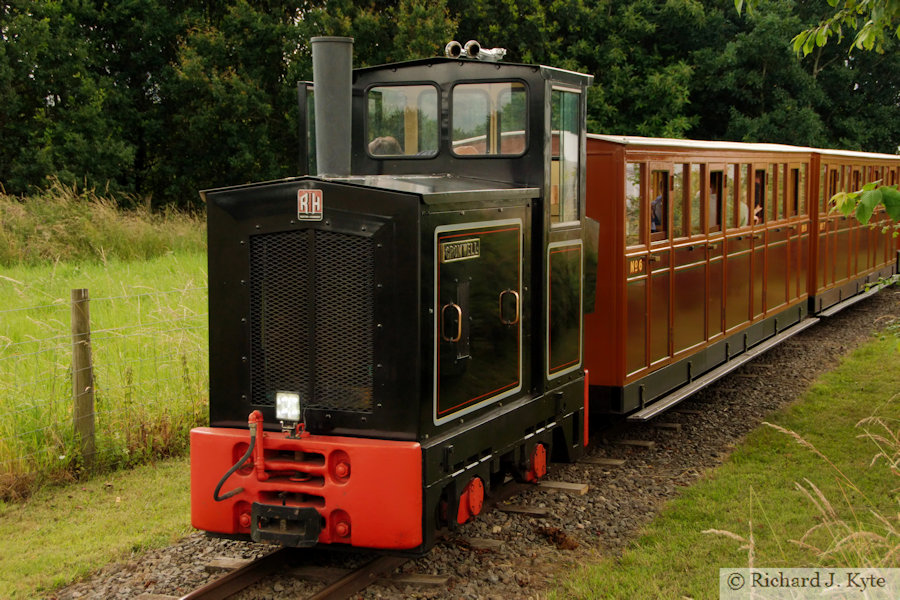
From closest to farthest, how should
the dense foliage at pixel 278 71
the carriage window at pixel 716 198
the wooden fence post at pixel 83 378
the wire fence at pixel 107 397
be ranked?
the wire fence at pixel 107 397 < the wooden fence post at pixel 83 378 < the carriage window at pixel 716 198 < the dense foliage at pixel 278 71

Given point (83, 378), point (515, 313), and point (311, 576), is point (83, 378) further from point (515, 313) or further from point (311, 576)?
point (515, 313)

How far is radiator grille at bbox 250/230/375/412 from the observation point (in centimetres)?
514

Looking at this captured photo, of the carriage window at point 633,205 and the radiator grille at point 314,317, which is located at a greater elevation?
the carriage window at point 633,205

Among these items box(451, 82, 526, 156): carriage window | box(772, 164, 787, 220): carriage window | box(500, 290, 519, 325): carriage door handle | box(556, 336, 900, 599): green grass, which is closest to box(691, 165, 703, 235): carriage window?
box(556, 336, 900, 599): green grass

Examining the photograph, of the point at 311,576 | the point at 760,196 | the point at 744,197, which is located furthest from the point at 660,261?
the point at 311,576

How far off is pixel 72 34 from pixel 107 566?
2093 cm

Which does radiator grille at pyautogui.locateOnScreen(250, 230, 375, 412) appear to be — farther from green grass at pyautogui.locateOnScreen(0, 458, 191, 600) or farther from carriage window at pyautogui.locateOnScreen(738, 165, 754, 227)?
carriage window at pyautogui.locateOnScreen(738, 165, 754, 227)

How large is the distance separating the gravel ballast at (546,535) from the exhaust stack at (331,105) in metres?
2.28

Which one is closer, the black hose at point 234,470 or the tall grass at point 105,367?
the black hose at point 234,470

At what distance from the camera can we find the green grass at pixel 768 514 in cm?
514

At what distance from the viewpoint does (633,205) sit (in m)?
7.77

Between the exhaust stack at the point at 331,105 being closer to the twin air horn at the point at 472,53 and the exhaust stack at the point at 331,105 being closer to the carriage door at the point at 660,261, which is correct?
the twin air horn at the point at 472,53

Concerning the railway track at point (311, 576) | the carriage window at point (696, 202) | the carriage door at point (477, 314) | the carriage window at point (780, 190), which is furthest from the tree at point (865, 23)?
the carriage window at point (780, 190)

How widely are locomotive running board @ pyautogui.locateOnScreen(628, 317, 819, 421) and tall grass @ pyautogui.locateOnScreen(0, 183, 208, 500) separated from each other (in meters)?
3.62
